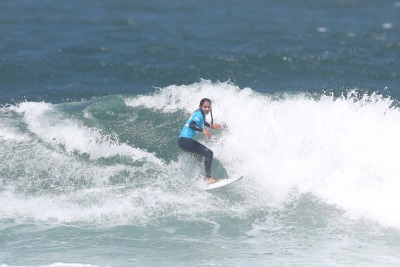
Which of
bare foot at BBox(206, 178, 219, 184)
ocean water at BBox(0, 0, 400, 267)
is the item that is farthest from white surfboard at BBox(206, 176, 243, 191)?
ocean water at BBox(0, 0, 400, 267)

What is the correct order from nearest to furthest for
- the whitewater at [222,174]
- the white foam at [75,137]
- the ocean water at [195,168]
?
the ocean water at [195,168] < the whitewater at [222,174] < the white foam at [75,137]

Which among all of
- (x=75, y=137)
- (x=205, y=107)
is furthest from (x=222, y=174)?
(x=75, y=137)

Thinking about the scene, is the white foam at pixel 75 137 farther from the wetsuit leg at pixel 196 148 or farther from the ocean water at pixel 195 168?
the wetsuit leg at pixel 196 148

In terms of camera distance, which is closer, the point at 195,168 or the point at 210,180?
the point at 210,180

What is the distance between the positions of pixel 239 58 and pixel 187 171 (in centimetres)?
1259

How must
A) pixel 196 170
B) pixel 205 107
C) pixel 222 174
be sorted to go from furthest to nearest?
pixel 222 174 → pixel 196 170 → pixel 205 107

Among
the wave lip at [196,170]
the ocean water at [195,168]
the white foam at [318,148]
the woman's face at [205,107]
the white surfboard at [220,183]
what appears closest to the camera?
the ocean water at [195,168]

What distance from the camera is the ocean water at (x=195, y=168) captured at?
13.5 meters

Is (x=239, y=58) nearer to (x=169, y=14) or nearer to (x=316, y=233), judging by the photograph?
(x=169, y=14)

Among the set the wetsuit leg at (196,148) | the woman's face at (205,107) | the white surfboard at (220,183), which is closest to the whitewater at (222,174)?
the white surfboard at (220,183)

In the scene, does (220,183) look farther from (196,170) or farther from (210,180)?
(196,170)

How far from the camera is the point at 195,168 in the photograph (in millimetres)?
15969

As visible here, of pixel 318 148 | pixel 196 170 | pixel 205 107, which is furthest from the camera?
pixel 318 148

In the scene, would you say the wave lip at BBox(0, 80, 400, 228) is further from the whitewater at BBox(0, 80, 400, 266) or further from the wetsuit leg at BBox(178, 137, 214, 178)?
the wetsuit leg at BBox(178, 137, 214, 178)
